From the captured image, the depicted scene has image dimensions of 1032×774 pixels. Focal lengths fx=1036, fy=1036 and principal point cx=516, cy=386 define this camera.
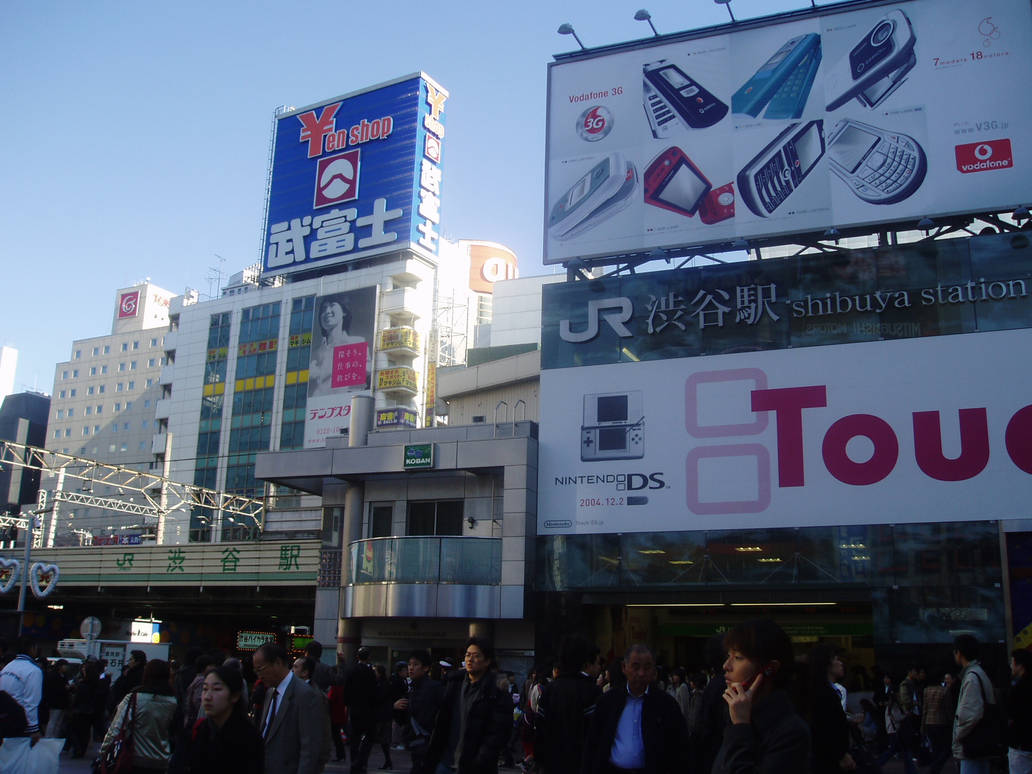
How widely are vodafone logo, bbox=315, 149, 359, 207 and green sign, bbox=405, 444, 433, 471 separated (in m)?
38.4

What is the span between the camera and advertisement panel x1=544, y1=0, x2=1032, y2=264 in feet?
89.4

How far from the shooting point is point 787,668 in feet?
14.8

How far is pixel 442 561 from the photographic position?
91.4ft

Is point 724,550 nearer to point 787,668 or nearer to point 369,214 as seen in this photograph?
point 787,668

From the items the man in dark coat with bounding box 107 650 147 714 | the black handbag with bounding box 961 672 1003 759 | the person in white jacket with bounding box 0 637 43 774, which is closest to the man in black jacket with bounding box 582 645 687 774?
the black handbag with bounding box 961 672 1003 759

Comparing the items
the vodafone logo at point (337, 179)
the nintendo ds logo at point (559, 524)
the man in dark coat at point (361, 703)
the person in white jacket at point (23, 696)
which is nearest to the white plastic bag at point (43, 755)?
the person in white jacket at point (23, 696)

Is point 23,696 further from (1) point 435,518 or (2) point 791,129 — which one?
(2) point 791,129

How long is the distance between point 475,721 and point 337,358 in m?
59.0

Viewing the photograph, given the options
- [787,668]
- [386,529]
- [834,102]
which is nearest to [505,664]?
[386,529]

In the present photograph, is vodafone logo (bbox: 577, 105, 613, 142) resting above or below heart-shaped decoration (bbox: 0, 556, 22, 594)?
above

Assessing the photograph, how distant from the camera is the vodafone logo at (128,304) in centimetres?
10662

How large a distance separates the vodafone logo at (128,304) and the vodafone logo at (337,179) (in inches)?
1892

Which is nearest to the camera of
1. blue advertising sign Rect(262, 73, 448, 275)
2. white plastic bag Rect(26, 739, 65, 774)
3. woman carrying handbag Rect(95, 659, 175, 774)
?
woman carrying handbag Rect(95, 659, 175, 774)

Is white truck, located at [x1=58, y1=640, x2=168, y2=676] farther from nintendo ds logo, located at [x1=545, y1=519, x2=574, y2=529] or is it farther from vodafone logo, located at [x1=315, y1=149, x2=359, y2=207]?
vodafone logo, located at [x1=315, y1=149, x2=359, y2=207]
